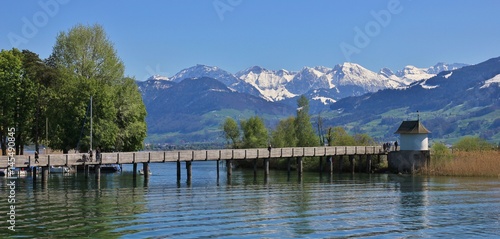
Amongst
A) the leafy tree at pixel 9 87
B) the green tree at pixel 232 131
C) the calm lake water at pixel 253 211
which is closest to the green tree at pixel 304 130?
the green tree at pixel 232 131

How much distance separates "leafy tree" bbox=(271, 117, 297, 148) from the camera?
11444 centimetres

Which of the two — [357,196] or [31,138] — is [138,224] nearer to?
[357,196]

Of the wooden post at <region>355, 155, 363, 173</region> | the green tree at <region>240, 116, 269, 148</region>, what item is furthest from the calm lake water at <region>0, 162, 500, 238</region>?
the green tree at <region>240, 116, 269, 148</region>

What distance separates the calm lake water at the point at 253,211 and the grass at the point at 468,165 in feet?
40.9

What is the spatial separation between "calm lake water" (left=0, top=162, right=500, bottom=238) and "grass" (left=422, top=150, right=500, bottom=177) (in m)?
12.5

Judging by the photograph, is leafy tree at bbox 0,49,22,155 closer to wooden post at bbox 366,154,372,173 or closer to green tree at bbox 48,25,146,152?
green tree at bbox 48,25,146,152

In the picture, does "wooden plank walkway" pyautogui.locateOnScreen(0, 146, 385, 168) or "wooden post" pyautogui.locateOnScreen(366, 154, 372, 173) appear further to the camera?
"wooden post" pyautogui.locateOnScreen(366, 154, 372, 173)

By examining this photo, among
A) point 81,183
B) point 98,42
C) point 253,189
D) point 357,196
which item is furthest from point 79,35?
point 357,196

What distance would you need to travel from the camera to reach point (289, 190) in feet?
197

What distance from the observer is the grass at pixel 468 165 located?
77.7 m

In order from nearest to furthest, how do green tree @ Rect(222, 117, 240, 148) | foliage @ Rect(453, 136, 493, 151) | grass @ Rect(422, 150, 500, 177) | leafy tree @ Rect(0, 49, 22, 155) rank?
leafy tree @ Rect(0, 49, 22, 155), grass @ Rect(422, 150, 500, 177), foliage @ Rect(453, 136, 493, 151), green tree @ Rect(222, 117, 240, 148)

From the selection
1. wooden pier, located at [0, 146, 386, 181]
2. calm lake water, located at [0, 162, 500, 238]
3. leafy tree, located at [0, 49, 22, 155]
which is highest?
leafy tree, located at [0, 49, 22, 155]

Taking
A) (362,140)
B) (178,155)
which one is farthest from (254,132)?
(178,155)

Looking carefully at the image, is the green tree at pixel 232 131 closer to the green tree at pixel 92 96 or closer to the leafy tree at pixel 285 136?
the leafy tree at pixel 285 136
